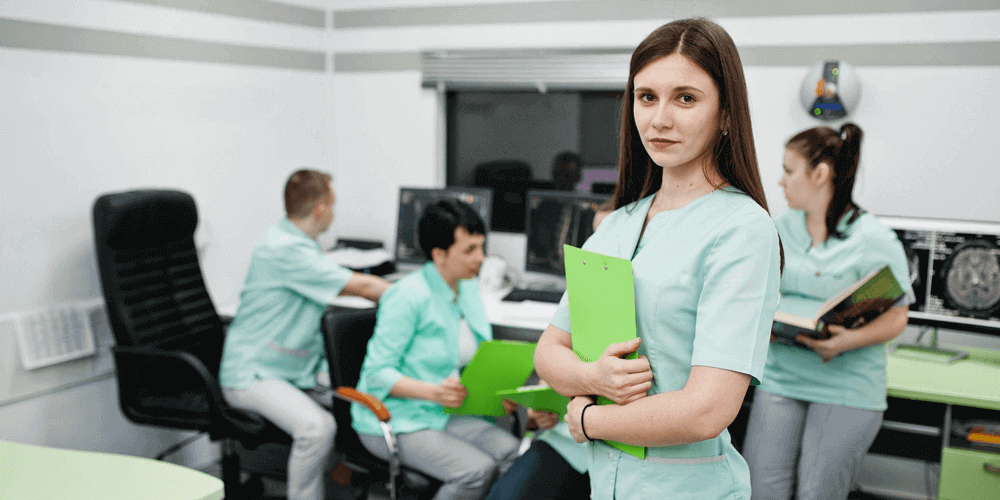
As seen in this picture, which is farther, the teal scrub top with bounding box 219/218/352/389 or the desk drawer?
the teal scrub top with bounding box 219/218/352/389

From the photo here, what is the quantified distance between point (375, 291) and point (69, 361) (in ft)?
3.76

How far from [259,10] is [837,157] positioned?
268cm

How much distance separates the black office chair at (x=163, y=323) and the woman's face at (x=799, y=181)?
177 centimetres

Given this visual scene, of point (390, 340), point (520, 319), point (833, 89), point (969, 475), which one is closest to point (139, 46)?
point (390, 340)

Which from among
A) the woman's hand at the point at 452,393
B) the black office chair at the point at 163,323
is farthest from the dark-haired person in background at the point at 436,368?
the black office chair at the point at 163,323

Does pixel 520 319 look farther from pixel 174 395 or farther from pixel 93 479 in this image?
pixel 93 479

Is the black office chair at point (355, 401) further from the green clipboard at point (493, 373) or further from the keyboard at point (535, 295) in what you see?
the keyboard at point (535, 295)

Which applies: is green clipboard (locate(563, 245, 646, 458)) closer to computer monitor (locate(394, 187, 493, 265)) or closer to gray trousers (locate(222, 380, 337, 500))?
gray trousers (locate(222, 380, 337, 500))

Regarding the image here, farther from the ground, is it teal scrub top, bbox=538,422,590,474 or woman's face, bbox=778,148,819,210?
woman's face, bbox=778,148,819,210

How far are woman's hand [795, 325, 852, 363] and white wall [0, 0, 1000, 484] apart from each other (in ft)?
3.94

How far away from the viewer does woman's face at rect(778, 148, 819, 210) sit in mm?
2016

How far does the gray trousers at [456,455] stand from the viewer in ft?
6.50

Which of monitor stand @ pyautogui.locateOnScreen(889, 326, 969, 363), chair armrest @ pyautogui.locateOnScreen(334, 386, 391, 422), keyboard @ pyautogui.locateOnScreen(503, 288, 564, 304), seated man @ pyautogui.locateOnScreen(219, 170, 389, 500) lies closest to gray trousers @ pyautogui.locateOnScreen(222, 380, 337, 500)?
seated man @ pyautogui.locateOnScreen(219, 170, 389, 500)

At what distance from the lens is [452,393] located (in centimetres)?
192
